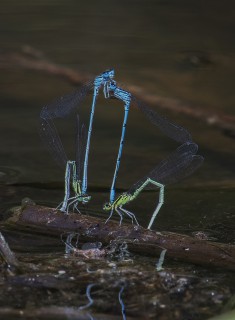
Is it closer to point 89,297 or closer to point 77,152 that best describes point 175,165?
point 77,152

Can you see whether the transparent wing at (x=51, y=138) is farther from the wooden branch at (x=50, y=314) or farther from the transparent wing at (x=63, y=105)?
the wooden branch at (x=50, y=314)

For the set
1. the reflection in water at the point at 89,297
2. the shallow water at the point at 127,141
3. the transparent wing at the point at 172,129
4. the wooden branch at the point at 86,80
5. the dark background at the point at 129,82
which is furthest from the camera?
the wooden branch at the point at 86,80

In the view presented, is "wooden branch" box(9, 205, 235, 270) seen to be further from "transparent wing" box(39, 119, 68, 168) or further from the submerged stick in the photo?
the submerged stick

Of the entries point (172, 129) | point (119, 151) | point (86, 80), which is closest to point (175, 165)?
point (172, 129)

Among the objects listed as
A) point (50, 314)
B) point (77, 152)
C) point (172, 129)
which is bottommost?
point (50, 314)

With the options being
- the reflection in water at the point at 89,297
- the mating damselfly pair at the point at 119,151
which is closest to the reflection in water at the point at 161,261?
the reflection in water at the point at 89,297

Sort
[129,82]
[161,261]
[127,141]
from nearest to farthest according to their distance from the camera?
[161,261] < [127,141] < [129,82]

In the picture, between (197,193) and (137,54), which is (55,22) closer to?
(137,54)

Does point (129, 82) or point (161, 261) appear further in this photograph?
point (129, 82)
